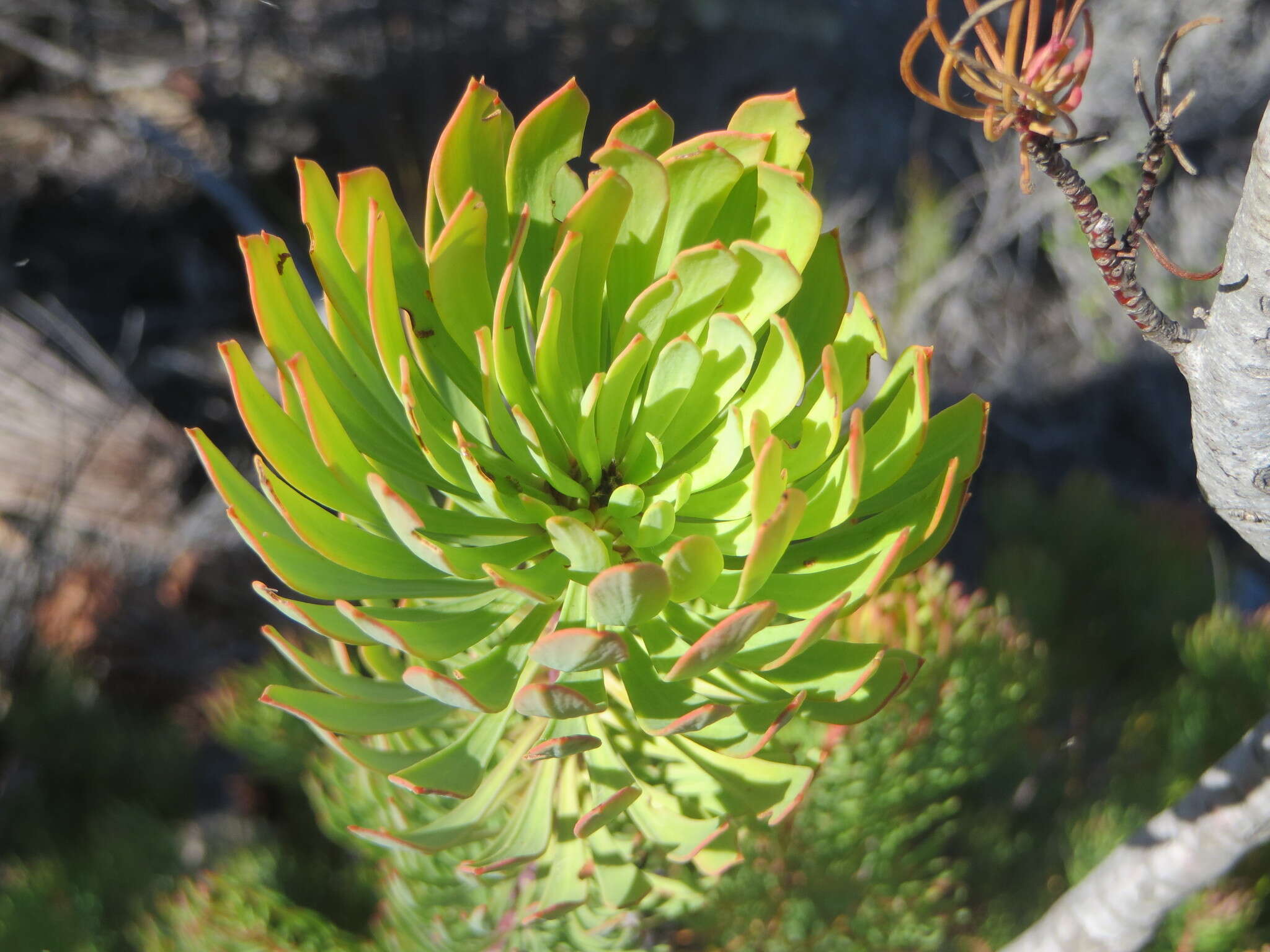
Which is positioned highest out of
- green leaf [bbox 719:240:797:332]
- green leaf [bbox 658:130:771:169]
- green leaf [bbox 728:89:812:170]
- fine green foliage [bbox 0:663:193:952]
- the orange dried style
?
the orange dried style

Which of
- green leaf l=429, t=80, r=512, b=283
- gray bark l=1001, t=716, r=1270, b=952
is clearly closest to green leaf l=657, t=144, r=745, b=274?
green leaf l=429, t=80, r=512, b=283

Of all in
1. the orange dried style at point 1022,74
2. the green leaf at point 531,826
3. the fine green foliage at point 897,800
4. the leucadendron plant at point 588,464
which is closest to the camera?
the orange dried style at point 1022,74

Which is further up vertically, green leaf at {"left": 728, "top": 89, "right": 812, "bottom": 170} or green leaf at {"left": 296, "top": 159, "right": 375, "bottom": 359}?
green leaf at {"left": 728, "top": 89, "right": 812, "bottom": 170}

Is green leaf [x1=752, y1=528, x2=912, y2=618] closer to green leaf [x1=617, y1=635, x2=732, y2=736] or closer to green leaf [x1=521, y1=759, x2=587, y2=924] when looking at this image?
green leaf [x1=617, y1=635, x2=732, y2=736]

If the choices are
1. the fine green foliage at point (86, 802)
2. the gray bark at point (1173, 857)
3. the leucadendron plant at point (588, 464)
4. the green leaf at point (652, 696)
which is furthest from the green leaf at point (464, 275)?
the fine green foliage at point (86, 802)

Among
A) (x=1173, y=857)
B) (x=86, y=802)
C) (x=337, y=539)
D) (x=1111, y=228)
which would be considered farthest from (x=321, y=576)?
(x=86, y=802)

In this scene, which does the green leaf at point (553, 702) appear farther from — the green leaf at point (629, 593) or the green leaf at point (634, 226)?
the green leaf at point (634, 226)
